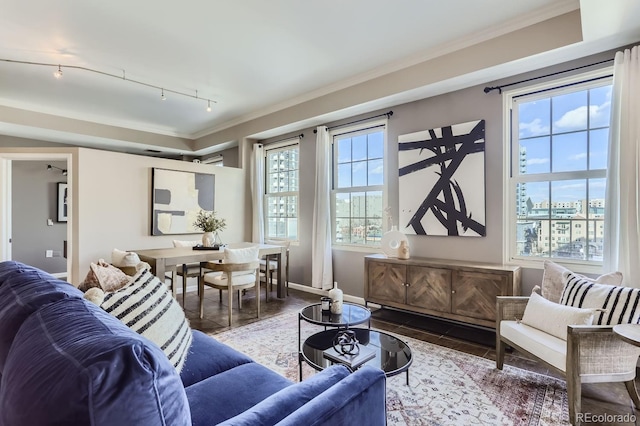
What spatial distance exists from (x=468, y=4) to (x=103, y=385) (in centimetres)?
330

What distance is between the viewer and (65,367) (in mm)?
686

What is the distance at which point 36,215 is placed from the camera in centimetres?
584

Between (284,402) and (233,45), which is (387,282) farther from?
(233,45)

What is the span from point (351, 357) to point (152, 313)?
108 centimetres

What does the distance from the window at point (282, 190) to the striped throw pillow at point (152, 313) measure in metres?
3.82

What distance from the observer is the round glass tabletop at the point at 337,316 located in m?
2.40

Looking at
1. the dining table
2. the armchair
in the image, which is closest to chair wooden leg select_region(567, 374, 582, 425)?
the armchair

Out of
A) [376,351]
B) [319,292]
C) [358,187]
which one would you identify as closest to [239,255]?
[319,292]

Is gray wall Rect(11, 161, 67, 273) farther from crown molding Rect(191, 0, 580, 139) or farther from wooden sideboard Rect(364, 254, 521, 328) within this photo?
wooden sideboard Rect(364, 254, 521, 328)

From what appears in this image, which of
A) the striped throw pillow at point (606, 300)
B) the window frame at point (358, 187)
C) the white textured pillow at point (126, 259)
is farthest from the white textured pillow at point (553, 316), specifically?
the white textured pillow at point (126, 259)

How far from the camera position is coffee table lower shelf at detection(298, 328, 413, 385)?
6.22 feet

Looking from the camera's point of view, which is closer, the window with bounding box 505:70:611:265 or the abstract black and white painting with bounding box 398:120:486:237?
the window with bounding box 505:70:611:265

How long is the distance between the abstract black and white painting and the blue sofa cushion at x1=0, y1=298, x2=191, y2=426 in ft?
11.2

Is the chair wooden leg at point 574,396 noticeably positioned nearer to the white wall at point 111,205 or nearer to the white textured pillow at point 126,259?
the white textured pillow at point 126,259
